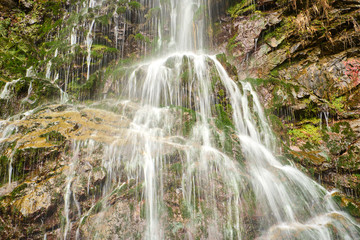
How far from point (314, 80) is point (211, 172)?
7.57m

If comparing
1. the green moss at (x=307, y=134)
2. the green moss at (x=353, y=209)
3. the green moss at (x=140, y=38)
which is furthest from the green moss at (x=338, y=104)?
the green moss at (x=140, y=38)

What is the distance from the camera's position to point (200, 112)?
24.5ft

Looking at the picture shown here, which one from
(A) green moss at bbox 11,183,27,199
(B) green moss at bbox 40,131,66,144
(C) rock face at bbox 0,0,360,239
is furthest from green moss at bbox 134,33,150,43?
(A) green moss at bbox 11,183,27,199

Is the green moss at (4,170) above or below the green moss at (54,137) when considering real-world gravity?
below

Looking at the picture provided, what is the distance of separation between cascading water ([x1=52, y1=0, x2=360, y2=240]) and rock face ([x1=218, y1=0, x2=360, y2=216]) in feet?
4.55

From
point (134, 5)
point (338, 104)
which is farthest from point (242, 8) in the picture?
point (338, 104)

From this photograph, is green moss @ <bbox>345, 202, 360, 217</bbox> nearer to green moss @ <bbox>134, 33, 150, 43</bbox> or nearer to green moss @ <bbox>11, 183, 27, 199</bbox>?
green moss @ <bbox>11, 183, 27, 199</bbox>

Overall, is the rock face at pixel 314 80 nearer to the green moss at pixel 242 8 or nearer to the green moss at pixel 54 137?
the green moss at pixel 242 8

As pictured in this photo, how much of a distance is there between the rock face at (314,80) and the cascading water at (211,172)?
4.55 ft

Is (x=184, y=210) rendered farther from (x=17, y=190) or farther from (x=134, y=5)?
(x=134, y=5)

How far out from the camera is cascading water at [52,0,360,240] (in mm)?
4094

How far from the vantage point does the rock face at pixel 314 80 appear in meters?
6.94

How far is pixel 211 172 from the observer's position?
4.79m

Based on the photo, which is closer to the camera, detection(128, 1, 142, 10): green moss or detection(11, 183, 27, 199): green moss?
detection(11, 183, 27, 199): green moss
